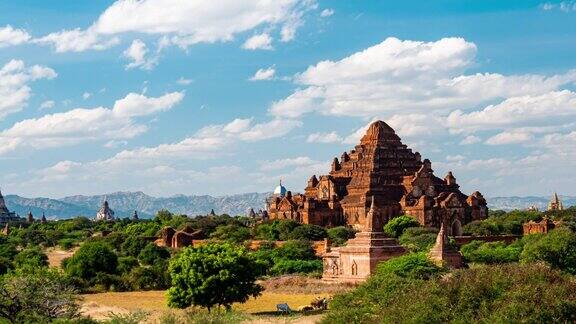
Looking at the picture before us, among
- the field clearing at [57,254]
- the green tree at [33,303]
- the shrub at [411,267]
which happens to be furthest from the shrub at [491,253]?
the field clearing at [57,254]

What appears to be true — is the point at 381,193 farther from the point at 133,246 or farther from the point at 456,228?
the point at 133,246

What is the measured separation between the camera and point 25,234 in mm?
129125

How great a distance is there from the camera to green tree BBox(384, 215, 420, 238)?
91.1 metres

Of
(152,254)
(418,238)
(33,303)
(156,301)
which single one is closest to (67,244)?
(152,254)

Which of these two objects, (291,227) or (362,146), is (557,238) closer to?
(291,227)

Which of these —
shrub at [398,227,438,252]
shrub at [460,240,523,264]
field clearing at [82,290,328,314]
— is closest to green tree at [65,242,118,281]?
field clearing at [82,290,328,314]

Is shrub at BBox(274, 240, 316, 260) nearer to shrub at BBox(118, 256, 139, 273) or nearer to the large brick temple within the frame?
shrub at BBox(118, 256, 139, 273)

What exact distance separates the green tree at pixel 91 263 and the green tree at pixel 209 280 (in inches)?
834

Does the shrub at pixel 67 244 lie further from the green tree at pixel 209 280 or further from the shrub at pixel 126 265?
the green tree at pixel 209 280

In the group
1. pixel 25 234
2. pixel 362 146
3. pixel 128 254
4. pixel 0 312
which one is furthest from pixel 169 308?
pixel 25 234

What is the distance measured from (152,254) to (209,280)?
1522 inches

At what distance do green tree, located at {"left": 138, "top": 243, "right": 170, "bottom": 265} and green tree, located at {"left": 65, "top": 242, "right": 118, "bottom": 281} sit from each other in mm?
9690

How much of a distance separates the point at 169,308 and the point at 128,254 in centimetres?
4414

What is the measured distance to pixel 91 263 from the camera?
68500 mm
